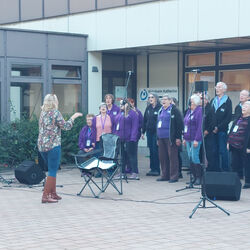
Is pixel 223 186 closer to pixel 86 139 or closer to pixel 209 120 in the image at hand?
pixel 209 120

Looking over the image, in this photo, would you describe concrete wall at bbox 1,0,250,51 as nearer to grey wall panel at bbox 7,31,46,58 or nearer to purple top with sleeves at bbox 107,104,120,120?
grey wall panel at bbox 7,31,46,58

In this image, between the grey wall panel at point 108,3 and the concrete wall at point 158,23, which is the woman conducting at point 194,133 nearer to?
the concrete wall at point 158,23

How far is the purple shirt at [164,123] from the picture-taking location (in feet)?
41.4

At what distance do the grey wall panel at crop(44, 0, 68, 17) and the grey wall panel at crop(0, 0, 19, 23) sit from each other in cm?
139

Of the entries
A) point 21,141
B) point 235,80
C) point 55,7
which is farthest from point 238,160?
point 55,7

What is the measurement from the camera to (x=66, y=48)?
57.4ft

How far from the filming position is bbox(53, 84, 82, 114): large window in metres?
17.8

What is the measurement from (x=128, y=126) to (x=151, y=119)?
67 cm

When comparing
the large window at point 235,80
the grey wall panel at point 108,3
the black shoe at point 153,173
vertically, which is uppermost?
the grey wall panel at point 108,3

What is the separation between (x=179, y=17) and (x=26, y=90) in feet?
15.2

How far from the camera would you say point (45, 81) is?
17.0m

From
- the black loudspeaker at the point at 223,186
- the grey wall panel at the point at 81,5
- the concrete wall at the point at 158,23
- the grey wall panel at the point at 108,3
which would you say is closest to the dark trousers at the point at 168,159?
the black loudspeaker at the point at 223,186

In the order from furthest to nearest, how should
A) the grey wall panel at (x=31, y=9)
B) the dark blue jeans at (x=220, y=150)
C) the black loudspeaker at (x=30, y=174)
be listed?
the grey wall panel at (x=31, y=9) < the dark blue jeans at (x=220, y=150) < the black loudspeaker at (x=30, y=174)

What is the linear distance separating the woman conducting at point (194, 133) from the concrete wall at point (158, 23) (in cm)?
333
